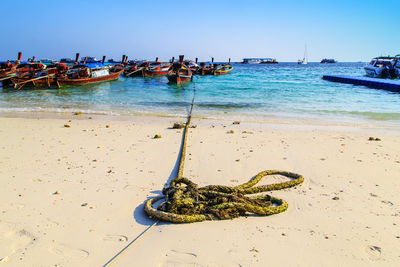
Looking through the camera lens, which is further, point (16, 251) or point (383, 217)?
point (383, 217)

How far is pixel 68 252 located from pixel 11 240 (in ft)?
2.21

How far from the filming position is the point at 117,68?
38125mm

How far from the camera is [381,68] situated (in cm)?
3641

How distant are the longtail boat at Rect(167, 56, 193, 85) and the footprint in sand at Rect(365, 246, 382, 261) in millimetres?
24326

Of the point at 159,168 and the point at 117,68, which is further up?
the point at 117,68

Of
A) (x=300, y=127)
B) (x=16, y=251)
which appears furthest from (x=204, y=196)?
(x=300, y=127)

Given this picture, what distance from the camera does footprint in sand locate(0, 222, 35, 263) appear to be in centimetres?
267

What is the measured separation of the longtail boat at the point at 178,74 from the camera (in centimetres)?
2623

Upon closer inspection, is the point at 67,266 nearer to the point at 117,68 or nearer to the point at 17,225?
the point at 17,225

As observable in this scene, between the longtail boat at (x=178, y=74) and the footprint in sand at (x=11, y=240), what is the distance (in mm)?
23830

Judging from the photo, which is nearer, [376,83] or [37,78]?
[37,78]

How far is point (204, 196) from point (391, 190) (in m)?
2.91

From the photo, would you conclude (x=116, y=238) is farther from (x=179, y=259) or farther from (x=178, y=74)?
(x=178, y=74)

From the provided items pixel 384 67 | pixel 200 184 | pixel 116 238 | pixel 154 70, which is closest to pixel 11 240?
pixel 116 238
